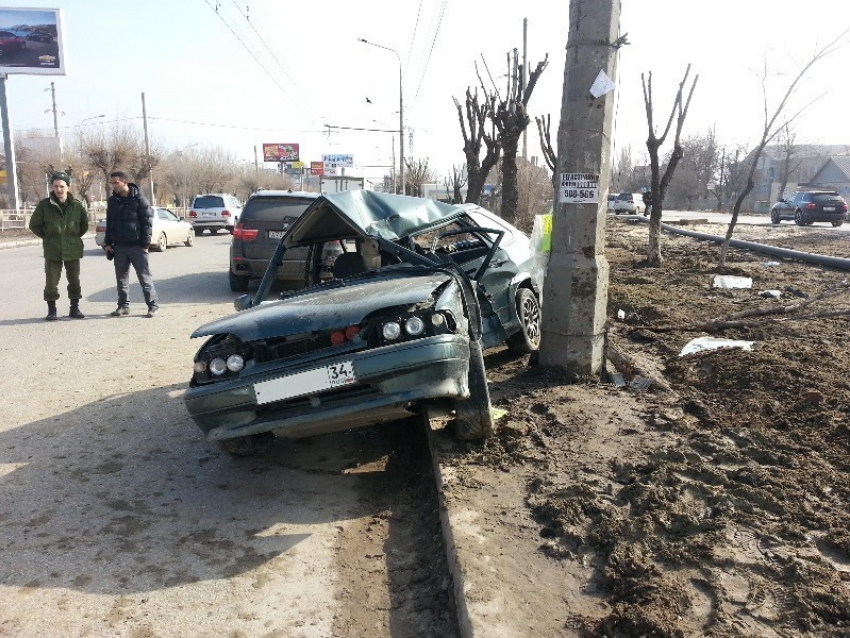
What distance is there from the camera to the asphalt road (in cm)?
269

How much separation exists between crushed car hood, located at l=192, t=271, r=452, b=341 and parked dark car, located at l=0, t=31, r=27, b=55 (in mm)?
37675

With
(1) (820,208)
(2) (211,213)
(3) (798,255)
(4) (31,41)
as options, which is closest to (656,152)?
(3) (798,255)

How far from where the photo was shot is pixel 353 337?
11.7 feet

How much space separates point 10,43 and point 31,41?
100 cm

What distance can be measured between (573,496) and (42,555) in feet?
8.85

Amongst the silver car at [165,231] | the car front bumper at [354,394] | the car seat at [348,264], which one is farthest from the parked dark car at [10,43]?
the car front bumper at [354,394]

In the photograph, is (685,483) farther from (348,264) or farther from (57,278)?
(57,278)

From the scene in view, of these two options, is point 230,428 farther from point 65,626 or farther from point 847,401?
point 847,401

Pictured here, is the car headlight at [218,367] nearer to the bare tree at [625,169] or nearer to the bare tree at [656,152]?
the bare tree at [656,152]

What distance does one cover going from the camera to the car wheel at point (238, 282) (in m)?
11.2

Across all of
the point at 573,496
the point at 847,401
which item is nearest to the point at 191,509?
the point at 573,496

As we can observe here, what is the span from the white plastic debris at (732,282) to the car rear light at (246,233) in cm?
748

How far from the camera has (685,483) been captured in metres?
3.34

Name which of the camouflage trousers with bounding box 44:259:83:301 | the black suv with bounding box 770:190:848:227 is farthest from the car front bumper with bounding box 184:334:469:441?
the black suv with bounding box 770:190:848:227
